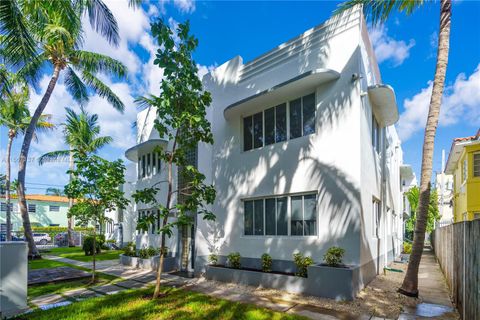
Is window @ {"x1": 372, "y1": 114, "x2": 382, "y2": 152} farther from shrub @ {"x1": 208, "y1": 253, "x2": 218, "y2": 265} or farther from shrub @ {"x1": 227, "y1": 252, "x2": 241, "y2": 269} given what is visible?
shrub @ {"x1": 208, "y1": 253, "x2": 218, "y2": 265}

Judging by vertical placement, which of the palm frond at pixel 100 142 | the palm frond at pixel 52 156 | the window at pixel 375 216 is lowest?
the window at pixel 375 216

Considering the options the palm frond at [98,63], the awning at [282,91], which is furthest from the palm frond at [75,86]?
the awning at [282,91]

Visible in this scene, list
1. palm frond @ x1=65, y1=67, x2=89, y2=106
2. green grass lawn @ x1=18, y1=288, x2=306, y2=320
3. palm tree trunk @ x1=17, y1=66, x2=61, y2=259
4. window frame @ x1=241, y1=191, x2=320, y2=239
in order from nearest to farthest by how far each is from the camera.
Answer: green grass lawn @ x1=18, y1=288, x2=306, y2=320, window frame @ x1=241, y1=191, x2=320, y2=239, palm tree trunk @ x1=17, y1=66, x2=61, y2=259, palm frond @ x1=65, y1=67, x2=89, y2=106

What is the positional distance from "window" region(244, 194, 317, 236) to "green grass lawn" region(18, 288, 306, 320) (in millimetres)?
3056

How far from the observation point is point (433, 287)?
31.0 ft

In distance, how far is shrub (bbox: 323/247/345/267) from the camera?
27.2 feet

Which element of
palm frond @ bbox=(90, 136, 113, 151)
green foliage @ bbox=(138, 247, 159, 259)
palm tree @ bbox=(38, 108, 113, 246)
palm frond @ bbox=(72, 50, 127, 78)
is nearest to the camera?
green foliage @ bbox=(138, 247, 159, 259)

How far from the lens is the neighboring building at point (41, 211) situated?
41.5 meters

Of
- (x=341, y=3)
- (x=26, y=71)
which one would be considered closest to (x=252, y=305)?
(x=341, y=3)

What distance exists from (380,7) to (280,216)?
7290mm

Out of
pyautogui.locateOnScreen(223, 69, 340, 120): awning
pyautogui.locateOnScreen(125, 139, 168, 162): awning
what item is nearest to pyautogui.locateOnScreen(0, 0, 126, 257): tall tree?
pyautogui.locateOnScreen(125, 139, 168, 162): awning

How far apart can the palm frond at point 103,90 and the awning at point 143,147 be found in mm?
3776

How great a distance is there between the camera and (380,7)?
28.7ft

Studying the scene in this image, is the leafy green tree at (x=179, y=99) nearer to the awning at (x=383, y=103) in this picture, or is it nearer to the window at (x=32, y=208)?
the awning at (x=383, y=103)
